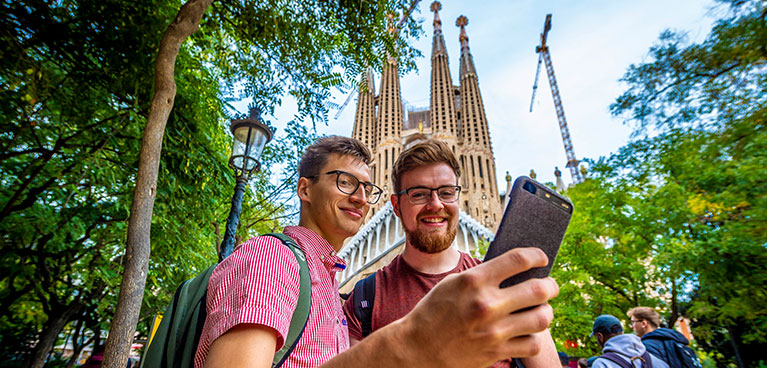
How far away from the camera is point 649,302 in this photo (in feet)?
34.0

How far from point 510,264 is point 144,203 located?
341 centimetres

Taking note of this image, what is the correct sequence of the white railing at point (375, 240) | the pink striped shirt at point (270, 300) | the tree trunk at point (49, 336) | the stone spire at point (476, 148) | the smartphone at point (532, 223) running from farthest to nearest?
the stone spire at point (476, 148) < the white railing at point (375, 240) < the tree trunk at point (49, 336) < the pink striped shirt at point (270, 300) < the smartphone at point (532, 223)

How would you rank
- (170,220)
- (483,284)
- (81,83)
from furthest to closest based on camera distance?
(170,220)
(81,83)
(483,284)

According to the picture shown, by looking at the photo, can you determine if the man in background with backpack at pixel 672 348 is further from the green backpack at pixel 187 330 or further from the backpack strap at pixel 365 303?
the green backpack at pixel 187 330

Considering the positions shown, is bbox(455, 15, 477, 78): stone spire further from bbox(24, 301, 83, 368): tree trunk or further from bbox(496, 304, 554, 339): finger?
bbox(496, 304, 554, 339): finger

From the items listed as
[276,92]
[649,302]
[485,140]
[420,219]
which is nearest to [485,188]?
[485,140]

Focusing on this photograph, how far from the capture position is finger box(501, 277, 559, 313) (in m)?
0.59

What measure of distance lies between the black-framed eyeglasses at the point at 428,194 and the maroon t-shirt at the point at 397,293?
0.41 m

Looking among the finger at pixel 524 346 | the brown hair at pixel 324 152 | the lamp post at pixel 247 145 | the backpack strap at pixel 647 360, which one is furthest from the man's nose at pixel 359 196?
the backpack strap at pixel 647 360

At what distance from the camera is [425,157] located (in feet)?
7.01

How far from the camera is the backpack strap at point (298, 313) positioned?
0.96 meters

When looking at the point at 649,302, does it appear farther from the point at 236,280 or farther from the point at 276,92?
the point at 236,280

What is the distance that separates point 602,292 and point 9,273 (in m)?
17.6

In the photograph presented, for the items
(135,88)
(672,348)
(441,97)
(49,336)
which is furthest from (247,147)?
(441,97)
